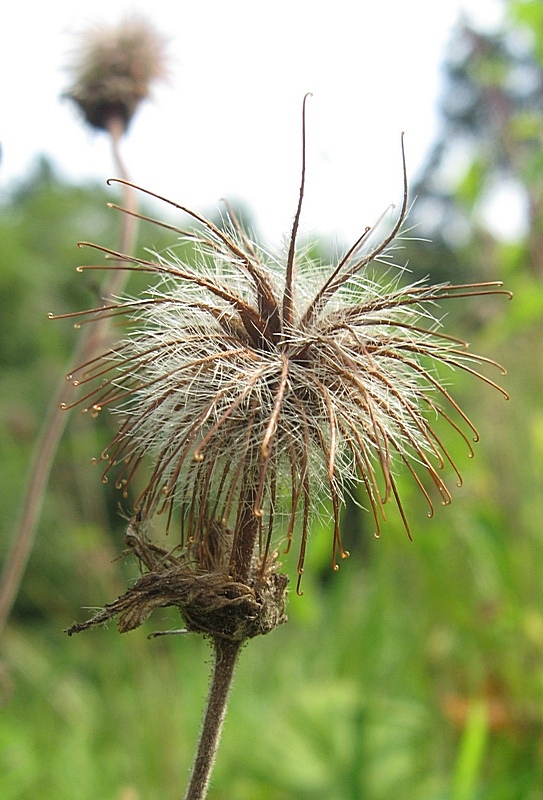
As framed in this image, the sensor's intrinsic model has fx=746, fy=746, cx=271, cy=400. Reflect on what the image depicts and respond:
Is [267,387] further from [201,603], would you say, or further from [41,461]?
[41,461]

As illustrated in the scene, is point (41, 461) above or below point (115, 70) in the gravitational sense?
below

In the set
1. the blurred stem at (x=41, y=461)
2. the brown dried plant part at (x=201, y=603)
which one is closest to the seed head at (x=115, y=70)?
the blurred stem at (x=41, y=461)

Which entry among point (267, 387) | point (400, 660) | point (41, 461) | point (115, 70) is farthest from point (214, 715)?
point (400, 660)

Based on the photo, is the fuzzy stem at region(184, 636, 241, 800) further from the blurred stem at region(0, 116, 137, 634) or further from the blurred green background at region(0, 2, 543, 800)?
the blurred green background at region(0, 2, 543, 800)

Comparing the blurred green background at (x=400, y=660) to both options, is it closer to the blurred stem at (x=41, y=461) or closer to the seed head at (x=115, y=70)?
the blurred stem at (x=41, y=461)

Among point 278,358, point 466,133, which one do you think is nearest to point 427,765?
point 278,358
